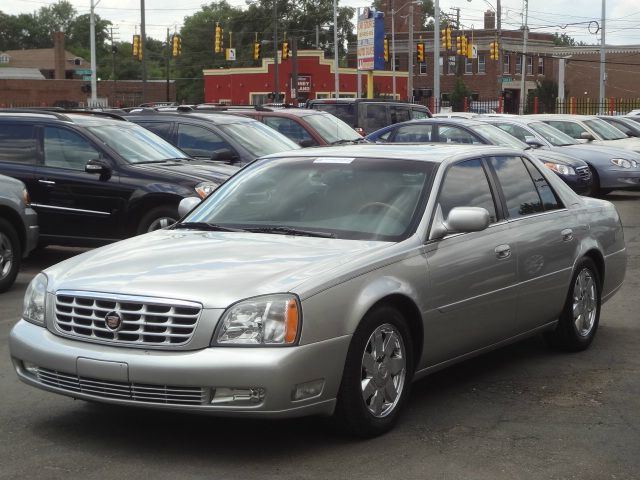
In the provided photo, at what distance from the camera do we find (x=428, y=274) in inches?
242

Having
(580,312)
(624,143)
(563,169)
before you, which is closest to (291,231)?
(580,312)

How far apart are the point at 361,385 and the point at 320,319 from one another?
47 centimetres

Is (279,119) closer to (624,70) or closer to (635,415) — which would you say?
(635,415)

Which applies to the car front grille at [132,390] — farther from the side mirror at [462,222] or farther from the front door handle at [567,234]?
the front door handle at [567,234]

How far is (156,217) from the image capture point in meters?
12.2

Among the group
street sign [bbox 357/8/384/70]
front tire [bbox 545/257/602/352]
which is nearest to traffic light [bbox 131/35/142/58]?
street sign [bbox 357/8/384/70]

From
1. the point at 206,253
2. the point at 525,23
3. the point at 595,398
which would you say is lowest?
the point at 595,398

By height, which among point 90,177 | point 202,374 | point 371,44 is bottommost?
point 202,374

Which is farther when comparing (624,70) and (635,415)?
(624,70)

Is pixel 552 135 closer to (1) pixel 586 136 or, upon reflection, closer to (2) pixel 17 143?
(1) pixel 586 136

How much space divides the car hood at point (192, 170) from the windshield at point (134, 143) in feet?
0.75

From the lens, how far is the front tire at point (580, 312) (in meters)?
7.80

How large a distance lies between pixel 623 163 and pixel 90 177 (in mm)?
11673

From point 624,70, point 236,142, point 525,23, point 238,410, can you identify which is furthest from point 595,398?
point 624,70
